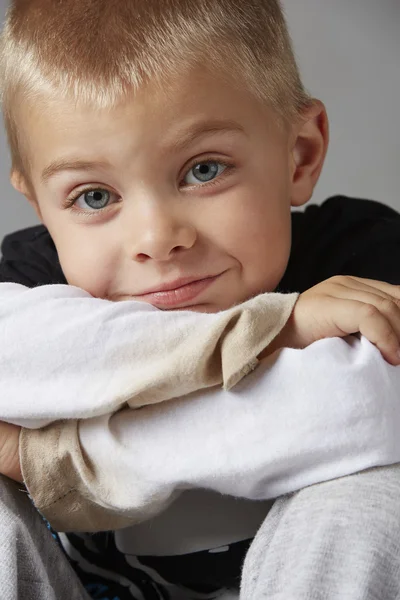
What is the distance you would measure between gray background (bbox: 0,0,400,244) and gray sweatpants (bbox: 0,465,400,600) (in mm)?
865

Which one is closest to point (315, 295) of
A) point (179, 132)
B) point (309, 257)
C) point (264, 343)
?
point (264, 343)

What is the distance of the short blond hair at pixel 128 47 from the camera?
2.49 feet

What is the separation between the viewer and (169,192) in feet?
2.53

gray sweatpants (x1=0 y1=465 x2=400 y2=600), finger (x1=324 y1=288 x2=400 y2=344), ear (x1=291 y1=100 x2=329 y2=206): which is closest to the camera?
gray sweatpants (x1=0 y1=465 x2=400 y2=600)

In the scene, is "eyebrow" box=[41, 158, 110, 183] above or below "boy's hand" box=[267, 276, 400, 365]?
above

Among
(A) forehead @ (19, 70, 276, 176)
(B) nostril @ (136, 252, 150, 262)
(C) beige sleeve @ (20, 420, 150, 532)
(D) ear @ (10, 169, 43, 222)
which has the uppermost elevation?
(A) forehead @ (19, 70, 276, 176)

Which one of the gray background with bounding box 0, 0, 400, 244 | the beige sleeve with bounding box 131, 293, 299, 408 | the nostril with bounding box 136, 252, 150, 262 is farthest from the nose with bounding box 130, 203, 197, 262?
the gray background with bounding box 0, 0, 400, 244

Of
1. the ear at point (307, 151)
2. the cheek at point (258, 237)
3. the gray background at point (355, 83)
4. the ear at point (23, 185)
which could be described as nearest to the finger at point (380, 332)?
the cheek at point (258, 237)

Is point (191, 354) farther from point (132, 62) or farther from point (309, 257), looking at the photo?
point (309, 257)

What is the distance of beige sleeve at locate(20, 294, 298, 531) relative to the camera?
2.13 ft

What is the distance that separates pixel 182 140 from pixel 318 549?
0.35 metres

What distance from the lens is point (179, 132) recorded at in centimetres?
76

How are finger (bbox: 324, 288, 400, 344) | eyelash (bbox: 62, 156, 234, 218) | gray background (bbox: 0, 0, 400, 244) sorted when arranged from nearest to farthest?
finger (bbox: 324, 288, 400, 344) < eyelash (bbox: 62, 156, 234, 218) < gray background (bbox: 0, 0, 400, 244)

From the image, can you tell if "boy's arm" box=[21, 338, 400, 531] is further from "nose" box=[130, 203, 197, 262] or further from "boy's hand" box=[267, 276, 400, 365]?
"nose" box=[130, 203, 197, 262]
